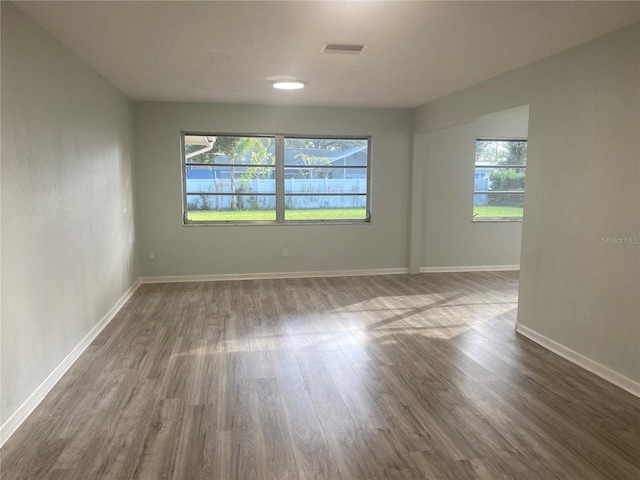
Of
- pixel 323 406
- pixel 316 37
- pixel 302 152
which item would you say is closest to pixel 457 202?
pixel 302 152

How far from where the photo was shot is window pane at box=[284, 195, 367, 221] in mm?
6320

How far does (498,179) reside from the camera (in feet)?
22.4

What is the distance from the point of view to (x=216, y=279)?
6102mm

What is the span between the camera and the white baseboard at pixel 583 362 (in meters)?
2.90

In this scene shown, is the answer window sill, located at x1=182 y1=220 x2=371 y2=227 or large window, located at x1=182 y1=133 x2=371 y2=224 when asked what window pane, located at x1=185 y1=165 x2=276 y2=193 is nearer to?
large window, located at x1=182 y1=133 x2=371 y2=224

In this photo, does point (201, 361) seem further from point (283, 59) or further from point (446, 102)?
point (446, 102)

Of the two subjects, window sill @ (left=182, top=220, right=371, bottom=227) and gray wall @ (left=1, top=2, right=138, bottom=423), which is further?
window sill @ (left=182, top=220, right=371, bottom=227)

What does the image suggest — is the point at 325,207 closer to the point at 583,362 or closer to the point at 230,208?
the point at 230,208

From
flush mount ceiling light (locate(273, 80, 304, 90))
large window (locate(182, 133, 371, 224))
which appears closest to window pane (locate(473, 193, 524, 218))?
large window (locate(182, 133, 371, 224))

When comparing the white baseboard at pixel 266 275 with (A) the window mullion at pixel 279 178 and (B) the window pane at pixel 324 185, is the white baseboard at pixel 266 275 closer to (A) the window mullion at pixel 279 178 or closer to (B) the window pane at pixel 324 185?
(A) the window mullion at pixel 279 178

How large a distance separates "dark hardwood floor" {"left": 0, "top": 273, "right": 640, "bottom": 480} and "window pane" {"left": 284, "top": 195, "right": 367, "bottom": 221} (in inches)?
85.3

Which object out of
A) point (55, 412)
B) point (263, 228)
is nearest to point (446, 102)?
point (263, 228)

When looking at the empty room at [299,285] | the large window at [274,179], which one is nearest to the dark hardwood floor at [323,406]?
the empty room at [299,285]

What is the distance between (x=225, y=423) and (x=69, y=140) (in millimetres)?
2390
